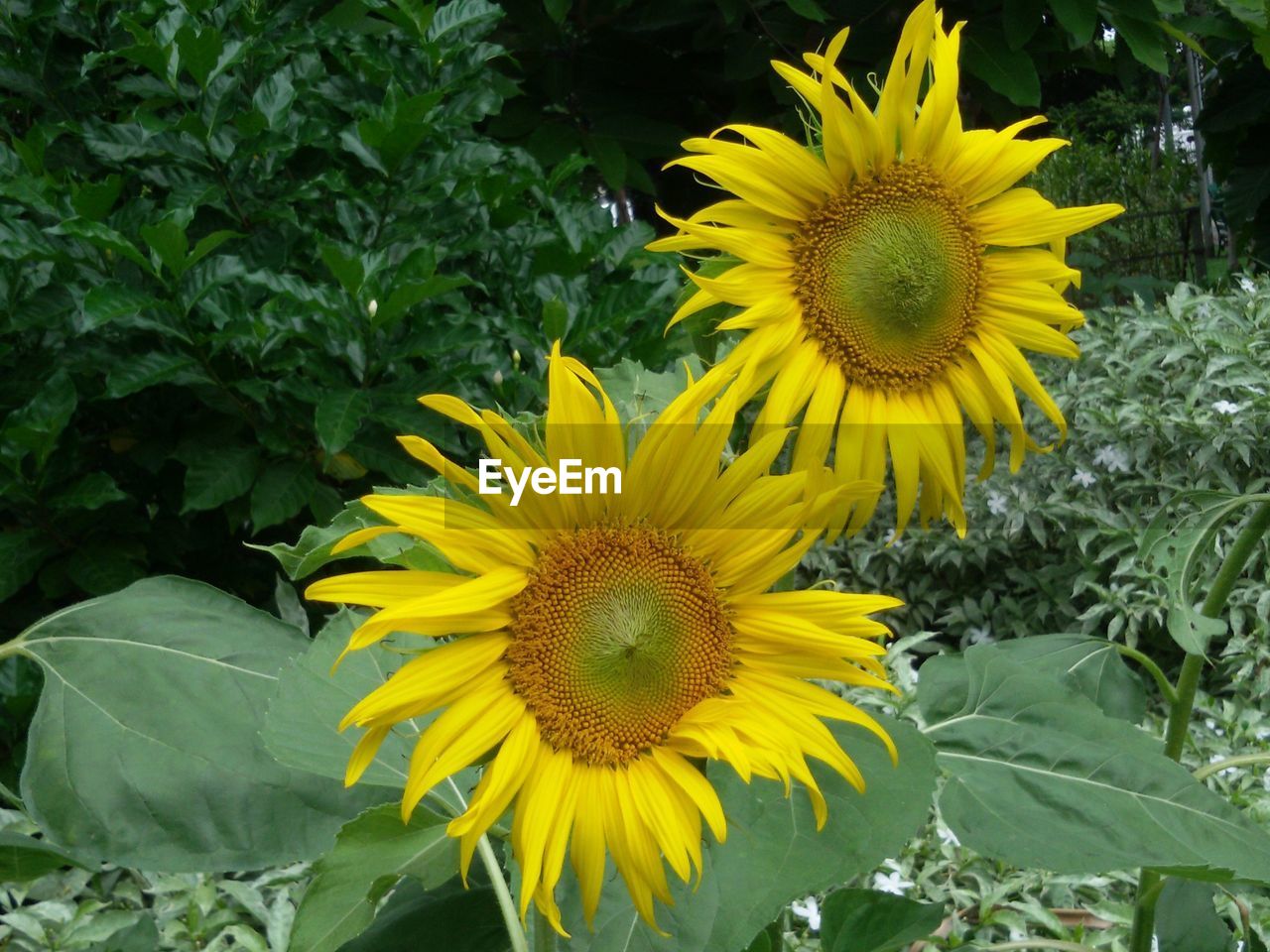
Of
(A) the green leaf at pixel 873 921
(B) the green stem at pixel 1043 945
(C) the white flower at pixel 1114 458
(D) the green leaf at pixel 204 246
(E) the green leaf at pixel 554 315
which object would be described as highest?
(D) the green leaf at pixel 204 246

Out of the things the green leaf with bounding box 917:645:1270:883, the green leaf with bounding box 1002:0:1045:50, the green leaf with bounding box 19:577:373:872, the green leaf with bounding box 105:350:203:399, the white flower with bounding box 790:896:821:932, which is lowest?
the white flower with bounding box 790:896:821:932

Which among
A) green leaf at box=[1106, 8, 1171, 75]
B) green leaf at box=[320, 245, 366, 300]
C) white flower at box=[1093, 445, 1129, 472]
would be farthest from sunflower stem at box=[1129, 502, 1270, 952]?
green leaf at box=[1106, 8, 1171, 75]

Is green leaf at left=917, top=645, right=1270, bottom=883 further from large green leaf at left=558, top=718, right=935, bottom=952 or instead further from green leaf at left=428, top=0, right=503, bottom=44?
green leaf at left=428, top=0, right=503, bottom=44

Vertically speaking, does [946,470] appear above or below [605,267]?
below

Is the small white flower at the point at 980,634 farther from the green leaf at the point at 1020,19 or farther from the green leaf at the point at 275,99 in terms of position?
the green leaf at the point at 275,99

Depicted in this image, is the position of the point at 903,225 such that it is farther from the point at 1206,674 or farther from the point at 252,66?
the point at 1206,674

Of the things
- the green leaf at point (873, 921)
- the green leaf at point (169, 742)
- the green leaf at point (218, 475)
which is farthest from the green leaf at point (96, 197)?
the green leaf at point (873, 921)

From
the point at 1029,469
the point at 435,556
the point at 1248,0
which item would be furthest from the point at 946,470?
the point at 1248,0
